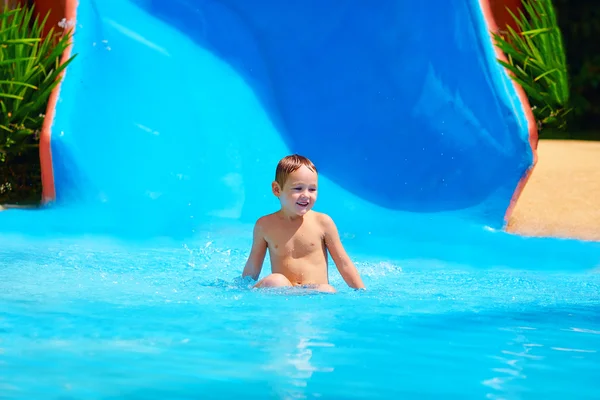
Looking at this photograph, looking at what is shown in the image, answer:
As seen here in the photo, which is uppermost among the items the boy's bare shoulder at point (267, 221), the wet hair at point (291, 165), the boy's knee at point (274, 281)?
the wet hair at point (291, 165)

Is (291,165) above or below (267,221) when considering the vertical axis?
above

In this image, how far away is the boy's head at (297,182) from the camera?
3.73 metres

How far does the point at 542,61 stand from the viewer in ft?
25.0

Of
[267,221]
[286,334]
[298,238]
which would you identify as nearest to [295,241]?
[298,238]

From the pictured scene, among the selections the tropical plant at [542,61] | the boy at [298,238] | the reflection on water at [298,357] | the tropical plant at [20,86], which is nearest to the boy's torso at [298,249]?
the boy at [298,238]

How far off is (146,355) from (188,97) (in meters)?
3.88

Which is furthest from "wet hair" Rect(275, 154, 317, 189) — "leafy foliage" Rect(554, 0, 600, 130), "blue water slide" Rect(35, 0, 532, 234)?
"leafy foliage" Rect(554, 0, 600, 130)

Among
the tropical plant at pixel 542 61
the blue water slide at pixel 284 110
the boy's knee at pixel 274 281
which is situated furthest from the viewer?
the tropical plant at pixel 542 61

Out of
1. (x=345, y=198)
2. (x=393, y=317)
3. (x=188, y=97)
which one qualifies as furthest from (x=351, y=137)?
(x=393, y=317)

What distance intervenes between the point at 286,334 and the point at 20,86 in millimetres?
4079

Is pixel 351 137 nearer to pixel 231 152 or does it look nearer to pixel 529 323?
pixel 231 152

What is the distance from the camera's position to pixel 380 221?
18.7 feet

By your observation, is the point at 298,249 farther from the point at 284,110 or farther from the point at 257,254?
the point at 284,110

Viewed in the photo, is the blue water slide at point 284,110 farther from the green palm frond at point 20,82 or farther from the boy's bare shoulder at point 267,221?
the boy's bare shoulder at point 267,221
